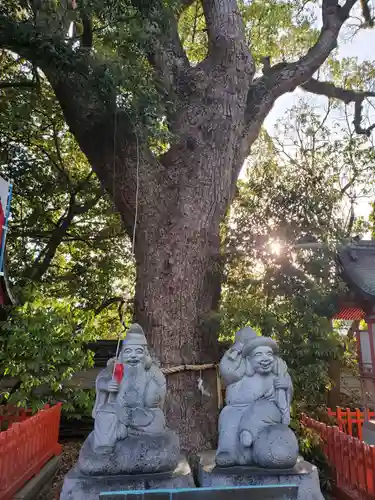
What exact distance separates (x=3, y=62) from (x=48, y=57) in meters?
4.71

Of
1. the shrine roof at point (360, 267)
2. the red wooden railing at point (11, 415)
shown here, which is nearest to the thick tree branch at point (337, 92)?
the shrine roof at point (360, 267)

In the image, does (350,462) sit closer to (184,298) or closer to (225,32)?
(184,298)

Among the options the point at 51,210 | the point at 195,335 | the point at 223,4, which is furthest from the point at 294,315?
the point at 51,210

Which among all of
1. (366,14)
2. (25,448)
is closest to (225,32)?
(366,14)

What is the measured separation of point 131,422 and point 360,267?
5.88 metres

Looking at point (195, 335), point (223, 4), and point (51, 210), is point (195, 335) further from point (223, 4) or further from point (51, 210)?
point (51, 210)

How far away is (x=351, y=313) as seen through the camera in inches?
336

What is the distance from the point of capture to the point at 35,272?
8.84 metres

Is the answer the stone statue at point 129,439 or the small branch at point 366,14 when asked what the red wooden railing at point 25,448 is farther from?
the small branch at point 366,14

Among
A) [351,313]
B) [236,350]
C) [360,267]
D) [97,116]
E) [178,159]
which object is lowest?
[236,350]

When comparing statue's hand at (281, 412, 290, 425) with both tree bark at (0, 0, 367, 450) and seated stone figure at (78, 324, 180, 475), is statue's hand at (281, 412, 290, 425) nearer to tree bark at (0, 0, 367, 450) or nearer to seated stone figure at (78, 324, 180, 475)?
seated stone figure at (78, 324, 180, 475)

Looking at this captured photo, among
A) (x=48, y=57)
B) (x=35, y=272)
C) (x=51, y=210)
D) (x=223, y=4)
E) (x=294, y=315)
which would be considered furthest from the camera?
(x=51, y=210)

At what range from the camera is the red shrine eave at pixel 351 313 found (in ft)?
25.6

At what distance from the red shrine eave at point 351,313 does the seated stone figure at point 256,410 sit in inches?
187
